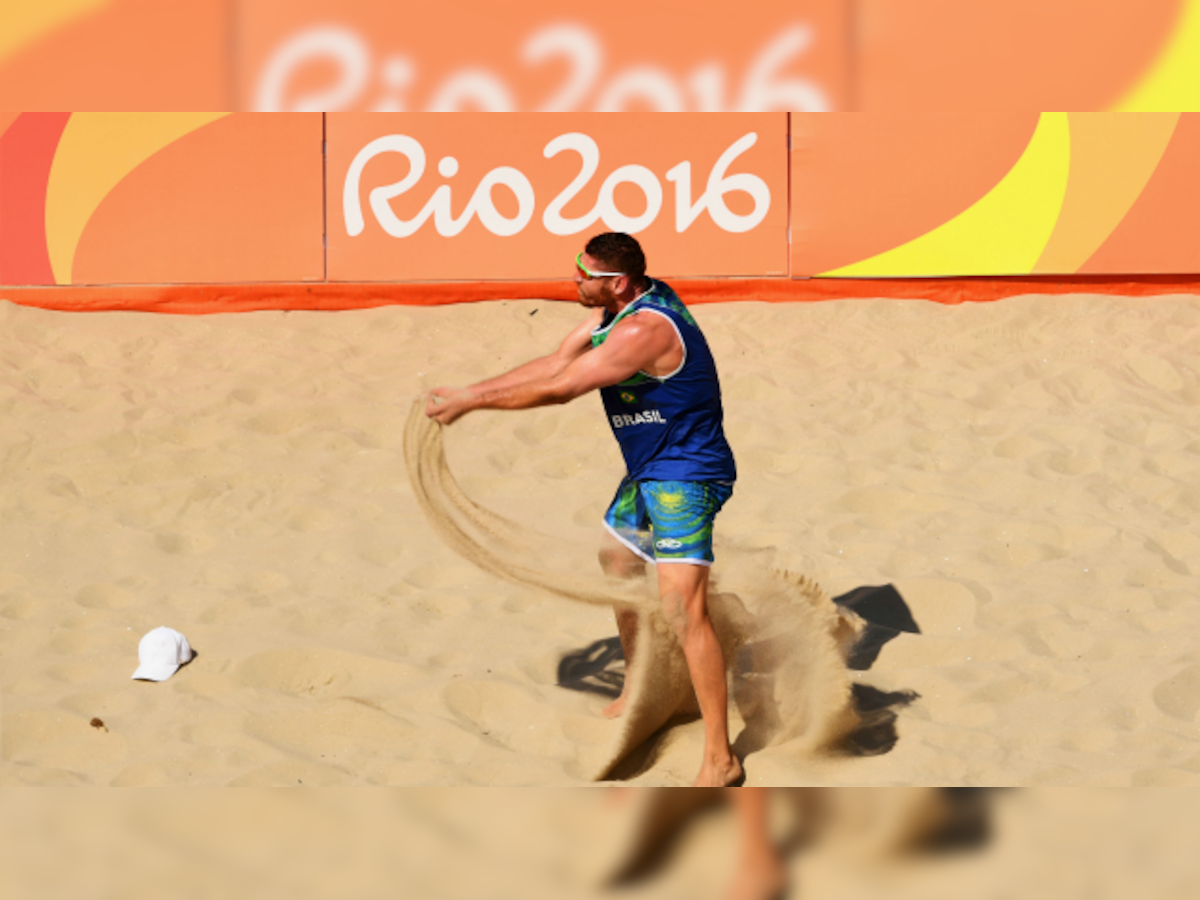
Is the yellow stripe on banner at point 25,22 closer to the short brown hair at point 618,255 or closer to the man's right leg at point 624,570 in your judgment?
the short brown hair at point 618,255

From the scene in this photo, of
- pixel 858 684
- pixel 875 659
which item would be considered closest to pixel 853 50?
pixel 875 659

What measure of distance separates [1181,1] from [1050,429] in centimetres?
→ 869

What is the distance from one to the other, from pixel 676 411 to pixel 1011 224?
625cm

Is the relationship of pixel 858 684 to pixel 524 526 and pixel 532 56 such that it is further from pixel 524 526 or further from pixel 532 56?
pixel 532 56

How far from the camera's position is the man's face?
3664 millimetres

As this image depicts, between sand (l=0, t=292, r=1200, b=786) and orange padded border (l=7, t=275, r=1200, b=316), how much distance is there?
21 centimetres

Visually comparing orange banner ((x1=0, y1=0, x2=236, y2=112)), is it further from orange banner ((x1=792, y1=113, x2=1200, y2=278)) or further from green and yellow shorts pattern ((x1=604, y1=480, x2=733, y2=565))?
green and yellow shorts pattern ((x1=604, y1=480, x2=733, y2=565))

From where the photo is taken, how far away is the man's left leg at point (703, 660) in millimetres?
3529

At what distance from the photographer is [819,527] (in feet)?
18.6

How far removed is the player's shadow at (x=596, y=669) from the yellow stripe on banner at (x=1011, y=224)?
5.48 metres

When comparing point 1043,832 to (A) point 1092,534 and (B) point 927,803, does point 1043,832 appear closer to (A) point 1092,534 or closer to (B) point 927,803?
(B) point 927,803

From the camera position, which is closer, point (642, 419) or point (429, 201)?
point (642, 419)

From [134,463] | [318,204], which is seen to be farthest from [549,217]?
[134,463]

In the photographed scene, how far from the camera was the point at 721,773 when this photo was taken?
138 inches
